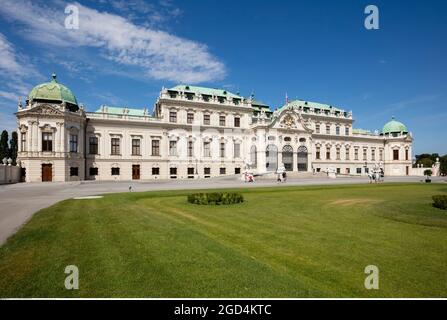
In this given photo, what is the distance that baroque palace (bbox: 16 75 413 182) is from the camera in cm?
4419

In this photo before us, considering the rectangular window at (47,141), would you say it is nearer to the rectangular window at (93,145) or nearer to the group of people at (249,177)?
the rectangular window at (93,145)

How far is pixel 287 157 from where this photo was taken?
65.0 metres

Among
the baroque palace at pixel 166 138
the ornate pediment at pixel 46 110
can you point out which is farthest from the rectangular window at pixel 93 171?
the ornate pediment at pixel 46 110

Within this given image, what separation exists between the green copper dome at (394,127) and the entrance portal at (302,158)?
126 ft

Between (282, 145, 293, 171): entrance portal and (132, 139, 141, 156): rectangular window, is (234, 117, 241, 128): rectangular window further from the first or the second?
(132, 139, 141, 156): rectangular window

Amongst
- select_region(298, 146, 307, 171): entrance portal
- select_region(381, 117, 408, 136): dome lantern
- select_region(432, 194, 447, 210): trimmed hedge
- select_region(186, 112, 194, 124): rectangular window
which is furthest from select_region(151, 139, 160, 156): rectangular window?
select_region(381, 117, 408, 136): dome lantern

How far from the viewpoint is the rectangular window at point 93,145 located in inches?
2005

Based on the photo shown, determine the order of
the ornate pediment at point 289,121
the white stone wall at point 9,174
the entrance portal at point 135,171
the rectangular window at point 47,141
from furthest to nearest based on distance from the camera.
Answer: the ornate pediment at point 289,121, the entrance portal at point 135,171, the rectangular window at point 47,141, the white stone wall at point 9,174

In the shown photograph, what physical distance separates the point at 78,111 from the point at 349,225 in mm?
50220

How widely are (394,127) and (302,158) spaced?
4056 centimetres

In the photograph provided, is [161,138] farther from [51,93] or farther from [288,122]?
[288,122]
